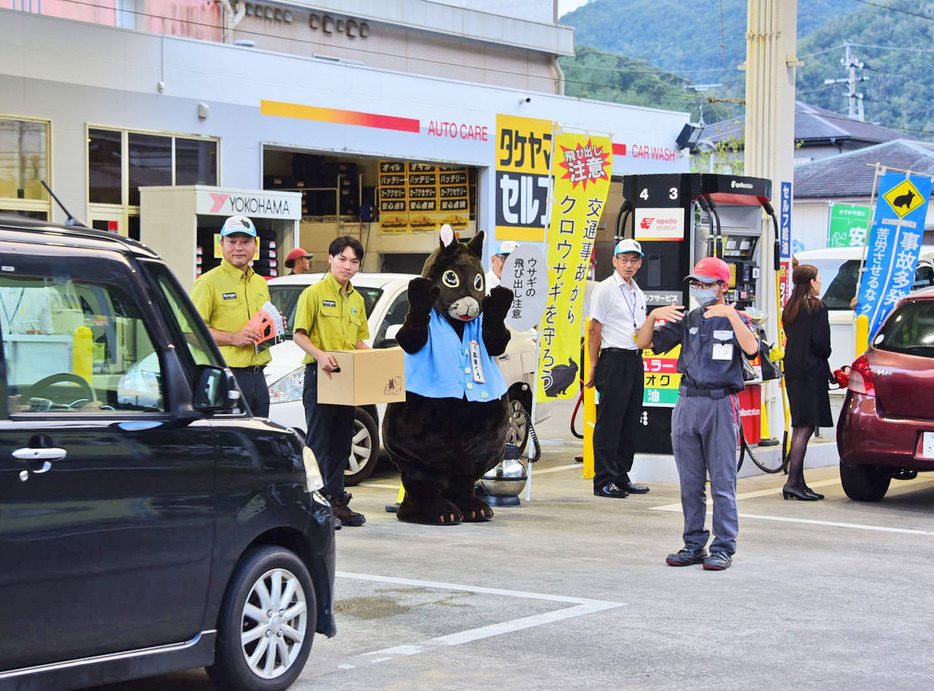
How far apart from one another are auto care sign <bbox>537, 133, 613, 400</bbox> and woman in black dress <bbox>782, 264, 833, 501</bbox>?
1772mm

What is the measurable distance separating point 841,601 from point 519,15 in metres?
31.2

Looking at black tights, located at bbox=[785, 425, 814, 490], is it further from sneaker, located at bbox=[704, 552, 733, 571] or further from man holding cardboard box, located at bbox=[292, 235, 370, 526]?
man holding cardboard box, located at bbox=[292, 235, 370, 526]

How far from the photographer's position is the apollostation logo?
12.0 m

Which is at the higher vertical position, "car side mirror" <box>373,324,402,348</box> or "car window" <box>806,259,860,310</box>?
"car window" <box>806,259,860,310</box>

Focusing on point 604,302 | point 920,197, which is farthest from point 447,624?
point 920,197

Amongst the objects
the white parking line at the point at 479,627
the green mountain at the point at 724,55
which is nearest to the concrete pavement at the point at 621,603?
the white parking line at the point at 479,627

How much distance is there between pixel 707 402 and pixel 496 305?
2017 mm

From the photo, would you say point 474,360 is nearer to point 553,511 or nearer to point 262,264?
point 553,511

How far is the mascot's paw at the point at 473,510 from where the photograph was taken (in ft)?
33.2

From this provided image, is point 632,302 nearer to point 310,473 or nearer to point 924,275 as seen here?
point 310,473

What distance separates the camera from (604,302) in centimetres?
1149

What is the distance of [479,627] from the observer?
6844mm

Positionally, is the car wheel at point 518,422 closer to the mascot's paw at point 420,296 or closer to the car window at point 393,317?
the car window at point 393,317

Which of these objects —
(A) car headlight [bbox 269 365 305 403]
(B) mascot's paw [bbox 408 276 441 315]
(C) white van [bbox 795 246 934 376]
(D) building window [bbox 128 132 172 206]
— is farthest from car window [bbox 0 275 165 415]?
(D) building window [bbox 128 132 172 206]
